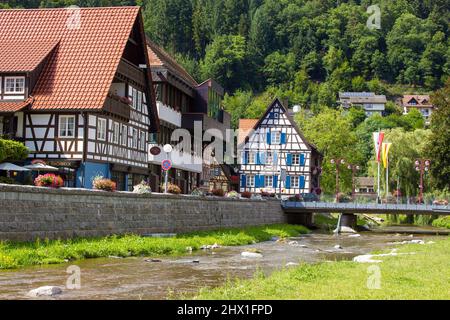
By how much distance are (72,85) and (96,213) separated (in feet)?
39.4

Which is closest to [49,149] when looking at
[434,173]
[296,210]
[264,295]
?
[264,295]

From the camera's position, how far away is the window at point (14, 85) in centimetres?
3988

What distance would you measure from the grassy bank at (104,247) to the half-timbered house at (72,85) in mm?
7613

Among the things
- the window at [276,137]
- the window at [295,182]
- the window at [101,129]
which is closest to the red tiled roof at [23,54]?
the window at [101,129]

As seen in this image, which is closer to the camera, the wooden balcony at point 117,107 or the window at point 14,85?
the window at point 14,85

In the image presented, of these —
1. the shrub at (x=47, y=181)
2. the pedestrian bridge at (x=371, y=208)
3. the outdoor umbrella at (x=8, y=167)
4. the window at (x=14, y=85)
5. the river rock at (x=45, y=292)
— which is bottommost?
the river rock at (x=45, y=292)

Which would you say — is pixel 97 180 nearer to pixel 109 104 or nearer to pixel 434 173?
pixel 109 104

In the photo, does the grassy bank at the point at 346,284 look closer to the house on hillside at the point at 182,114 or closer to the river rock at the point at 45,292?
the river rock at the point at 45,292

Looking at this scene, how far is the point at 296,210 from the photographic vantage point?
67.8 metres

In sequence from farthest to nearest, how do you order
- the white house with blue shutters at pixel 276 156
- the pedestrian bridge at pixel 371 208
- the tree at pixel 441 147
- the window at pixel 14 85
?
the white house with blue shutters at pixel 276 156
the tree at pixel 441 147
the pedestrian bridge at pixel 371 208
the window at pixel 14 85

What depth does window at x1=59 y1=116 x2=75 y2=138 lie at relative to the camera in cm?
4025

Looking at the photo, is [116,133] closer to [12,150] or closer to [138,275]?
[12,150]


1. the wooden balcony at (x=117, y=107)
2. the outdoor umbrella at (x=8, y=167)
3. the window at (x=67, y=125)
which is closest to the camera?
the outdoor umbrella at (x=8, y=167)

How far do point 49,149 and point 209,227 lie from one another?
1089 centimetres
